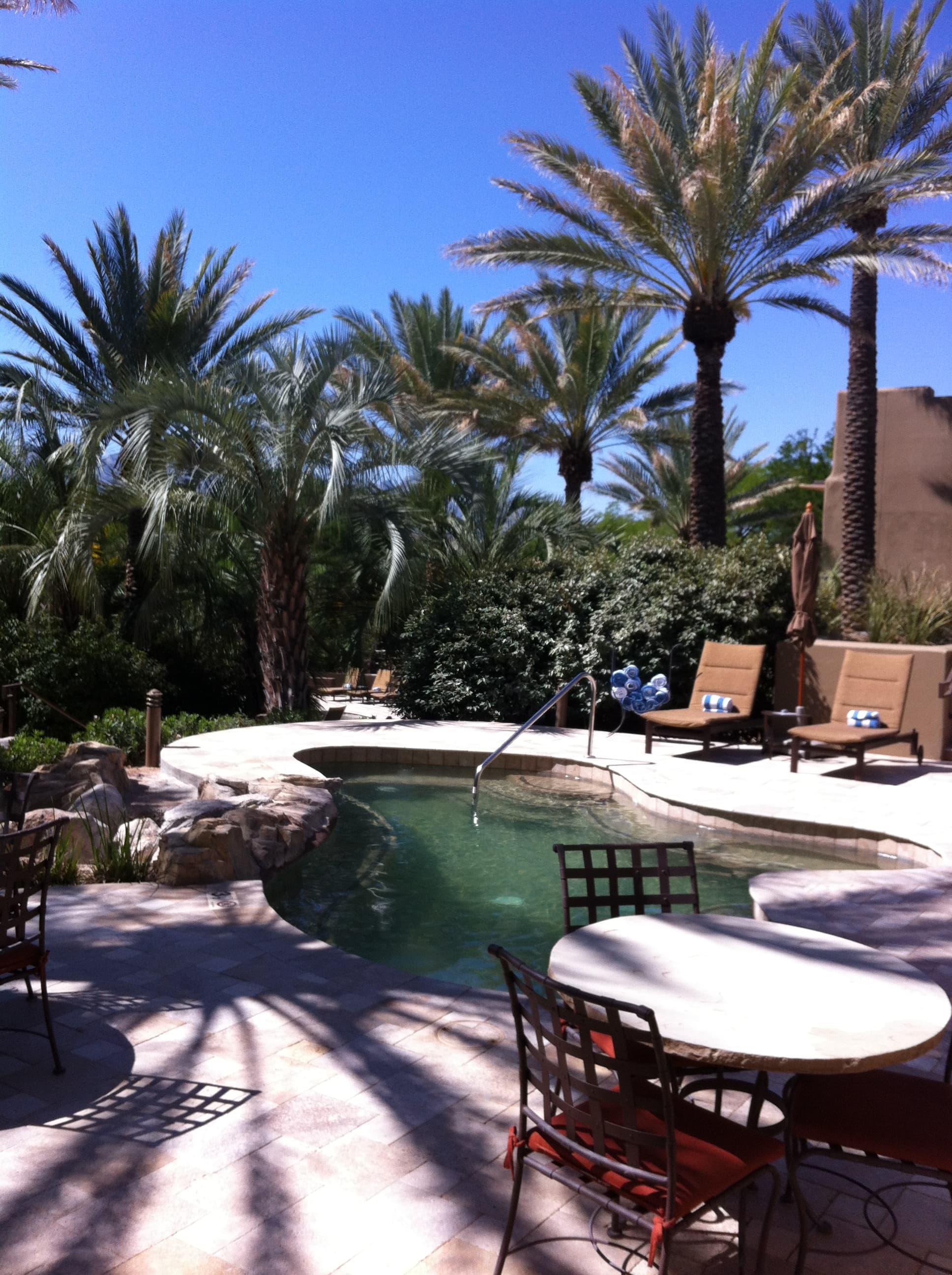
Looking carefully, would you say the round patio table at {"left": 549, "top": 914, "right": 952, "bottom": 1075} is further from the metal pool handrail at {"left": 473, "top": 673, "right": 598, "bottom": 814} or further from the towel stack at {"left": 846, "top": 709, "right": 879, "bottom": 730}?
the towel stack at {"left": 846, "top": 709, "right": 879, "bottom": 730}

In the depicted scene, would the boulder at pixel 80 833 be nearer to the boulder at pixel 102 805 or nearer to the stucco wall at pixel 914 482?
the boulder at pixel 102 805

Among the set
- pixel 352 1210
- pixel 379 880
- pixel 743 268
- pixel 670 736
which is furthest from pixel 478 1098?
pixel 743 268

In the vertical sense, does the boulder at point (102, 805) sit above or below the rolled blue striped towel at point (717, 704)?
below

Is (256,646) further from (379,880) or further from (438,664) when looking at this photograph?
(379,880)

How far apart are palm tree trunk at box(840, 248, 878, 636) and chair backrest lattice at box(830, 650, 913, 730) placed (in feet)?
18.1

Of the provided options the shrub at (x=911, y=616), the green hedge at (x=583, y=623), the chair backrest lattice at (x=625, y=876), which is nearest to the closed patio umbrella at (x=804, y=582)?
the green hedge at (x=583, y=623)

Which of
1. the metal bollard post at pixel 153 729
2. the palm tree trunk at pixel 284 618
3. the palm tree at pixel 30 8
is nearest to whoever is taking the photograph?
the palm tree at pixel 30 8

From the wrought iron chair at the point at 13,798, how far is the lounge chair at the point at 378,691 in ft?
53.7

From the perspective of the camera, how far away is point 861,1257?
2717 millimetres

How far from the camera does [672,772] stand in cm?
1026

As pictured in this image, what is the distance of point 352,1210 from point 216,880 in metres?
3.70

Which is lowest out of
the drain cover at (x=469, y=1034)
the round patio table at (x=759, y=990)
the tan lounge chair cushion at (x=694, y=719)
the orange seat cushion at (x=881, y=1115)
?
the drain cover at (x=469, y=1034)

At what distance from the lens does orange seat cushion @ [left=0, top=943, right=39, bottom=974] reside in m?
3.65

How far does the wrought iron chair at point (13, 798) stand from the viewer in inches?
206
